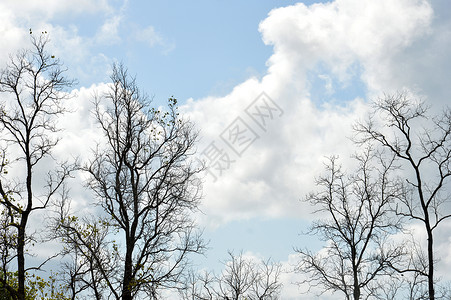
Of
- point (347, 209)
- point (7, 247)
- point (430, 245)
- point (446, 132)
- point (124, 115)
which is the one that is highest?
point (124, 115)

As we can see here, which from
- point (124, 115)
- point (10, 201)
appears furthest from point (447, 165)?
point (10, 201)

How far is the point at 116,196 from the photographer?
2117 centimetres

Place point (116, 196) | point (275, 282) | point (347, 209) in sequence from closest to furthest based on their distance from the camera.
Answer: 1. point (116, 196)
2. point (347, 209)
3. point (275, 282)

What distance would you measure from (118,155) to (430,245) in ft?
48.7

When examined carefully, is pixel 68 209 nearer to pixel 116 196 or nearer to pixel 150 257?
pixel 116 196

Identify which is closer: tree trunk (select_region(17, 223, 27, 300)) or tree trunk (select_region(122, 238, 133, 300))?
tree trunk (select_region(17, 223, 27, 300))

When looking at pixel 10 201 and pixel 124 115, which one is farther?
pixel 124 115

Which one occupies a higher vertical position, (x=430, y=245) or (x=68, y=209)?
(x=68, y=209)

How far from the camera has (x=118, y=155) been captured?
71.6 ft

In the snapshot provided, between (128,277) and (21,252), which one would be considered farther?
(128,277)

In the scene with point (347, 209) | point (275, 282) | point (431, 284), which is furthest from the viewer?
point (275, 282)

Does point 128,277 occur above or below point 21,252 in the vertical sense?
below

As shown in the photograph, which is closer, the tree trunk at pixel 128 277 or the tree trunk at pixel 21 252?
the tree trunk at pixel 21 252

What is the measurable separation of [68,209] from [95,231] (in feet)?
7.30
